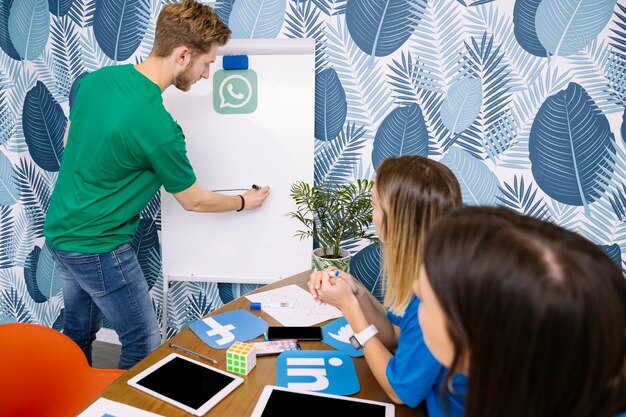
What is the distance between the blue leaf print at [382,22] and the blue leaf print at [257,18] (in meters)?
0.35

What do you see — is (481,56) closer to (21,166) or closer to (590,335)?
(590,335)

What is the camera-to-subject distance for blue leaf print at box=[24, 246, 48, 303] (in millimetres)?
2619

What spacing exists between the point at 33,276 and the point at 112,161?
1675 mm

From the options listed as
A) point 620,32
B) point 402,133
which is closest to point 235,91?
point 402,133

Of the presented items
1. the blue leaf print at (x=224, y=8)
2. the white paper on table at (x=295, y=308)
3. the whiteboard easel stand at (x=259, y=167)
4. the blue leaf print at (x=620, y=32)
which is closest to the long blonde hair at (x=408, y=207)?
the white paper on table at (x=295, y=308)

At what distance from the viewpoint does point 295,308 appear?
1426mm

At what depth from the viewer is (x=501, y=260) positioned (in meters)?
0.52

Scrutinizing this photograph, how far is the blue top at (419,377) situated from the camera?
0.87m

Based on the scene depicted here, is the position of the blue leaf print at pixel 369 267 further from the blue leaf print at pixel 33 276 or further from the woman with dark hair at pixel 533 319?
the blue leaf print at pixel 33 276

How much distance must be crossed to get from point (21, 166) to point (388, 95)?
2.21 m

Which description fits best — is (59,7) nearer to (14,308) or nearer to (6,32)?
(6,32)

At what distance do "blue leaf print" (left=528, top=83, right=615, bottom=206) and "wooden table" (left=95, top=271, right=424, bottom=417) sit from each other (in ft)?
4.58

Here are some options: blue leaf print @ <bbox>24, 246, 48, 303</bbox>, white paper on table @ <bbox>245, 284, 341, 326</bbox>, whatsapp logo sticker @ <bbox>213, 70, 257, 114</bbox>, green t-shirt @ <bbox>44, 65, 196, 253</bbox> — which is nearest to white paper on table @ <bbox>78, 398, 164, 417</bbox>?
white paper on table @ <bbox>245, 284, 341, 326</bbox>

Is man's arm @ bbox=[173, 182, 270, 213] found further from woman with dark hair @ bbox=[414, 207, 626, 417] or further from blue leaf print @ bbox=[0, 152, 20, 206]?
blue leaf print @ bbox=[0, 152, 20, 206]
